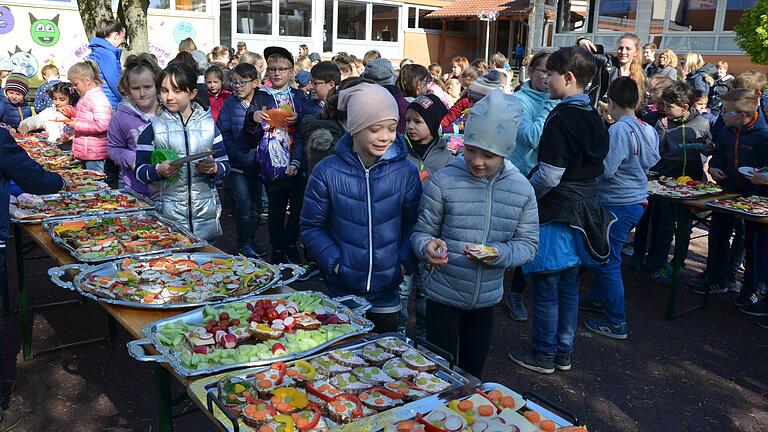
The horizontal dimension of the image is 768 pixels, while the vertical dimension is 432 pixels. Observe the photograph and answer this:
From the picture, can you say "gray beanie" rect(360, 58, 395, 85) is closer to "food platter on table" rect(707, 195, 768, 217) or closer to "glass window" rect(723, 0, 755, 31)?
"food platter on table" rect(707, 195, 768, 217)

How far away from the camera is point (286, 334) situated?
2.22 meters

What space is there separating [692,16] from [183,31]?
1789 cm

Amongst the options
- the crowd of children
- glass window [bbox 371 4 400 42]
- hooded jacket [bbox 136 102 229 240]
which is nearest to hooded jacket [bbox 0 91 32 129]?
the crowd of children

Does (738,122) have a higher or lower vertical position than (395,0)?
lower

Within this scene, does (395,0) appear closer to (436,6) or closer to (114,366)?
(436,6)

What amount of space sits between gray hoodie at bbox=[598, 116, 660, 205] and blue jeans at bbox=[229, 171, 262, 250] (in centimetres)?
318

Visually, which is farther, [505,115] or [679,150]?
[679,150]

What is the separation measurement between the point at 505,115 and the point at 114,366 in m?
3.01

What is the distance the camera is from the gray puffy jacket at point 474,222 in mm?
2801

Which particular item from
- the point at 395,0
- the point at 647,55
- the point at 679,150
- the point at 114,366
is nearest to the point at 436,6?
the point at 395,0

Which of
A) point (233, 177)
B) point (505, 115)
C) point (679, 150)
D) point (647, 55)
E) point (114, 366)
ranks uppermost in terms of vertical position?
point (647, 55)

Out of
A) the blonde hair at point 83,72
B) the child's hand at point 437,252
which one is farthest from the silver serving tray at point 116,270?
the blonde hair at point 83,72

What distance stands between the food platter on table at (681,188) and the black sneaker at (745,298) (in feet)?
2.93

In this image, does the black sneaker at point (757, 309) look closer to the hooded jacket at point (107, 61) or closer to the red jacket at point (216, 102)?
the red jacket at point (216, 102)
